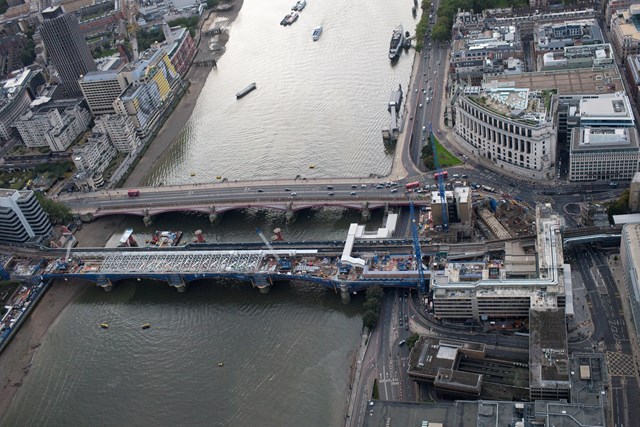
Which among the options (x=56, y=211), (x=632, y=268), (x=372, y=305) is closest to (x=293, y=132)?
(x=56, y=211)

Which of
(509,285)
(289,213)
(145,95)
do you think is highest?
(145,95)

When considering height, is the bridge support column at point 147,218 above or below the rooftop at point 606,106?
below

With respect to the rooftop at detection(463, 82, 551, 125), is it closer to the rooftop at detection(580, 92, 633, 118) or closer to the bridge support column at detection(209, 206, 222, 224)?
the rooftop at detection(580, 92, 633, 118)

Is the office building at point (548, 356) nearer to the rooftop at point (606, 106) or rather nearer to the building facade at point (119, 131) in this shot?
the rooftop at point (606, 106)

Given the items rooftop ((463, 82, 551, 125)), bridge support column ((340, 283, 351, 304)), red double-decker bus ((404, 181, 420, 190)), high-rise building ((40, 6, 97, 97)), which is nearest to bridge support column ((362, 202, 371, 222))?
red double-decker bus ((404, 181, 420, 190))

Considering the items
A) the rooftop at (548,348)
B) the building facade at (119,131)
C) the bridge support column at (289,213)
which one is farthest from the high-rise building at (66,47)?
the rooftop at (548,348)

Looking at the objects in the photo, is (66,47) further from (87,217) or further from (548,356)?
(548,356)
